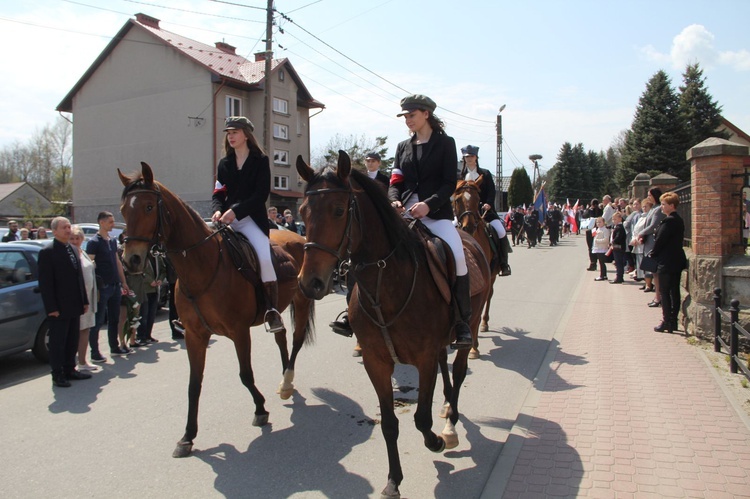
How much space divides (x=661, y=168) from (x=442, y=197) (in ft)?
124

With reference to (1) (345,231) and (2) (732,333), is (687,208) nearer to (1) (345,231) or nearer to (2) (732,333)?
(2) (732,333)

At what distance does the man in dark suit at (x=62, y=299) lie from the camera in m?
6.86

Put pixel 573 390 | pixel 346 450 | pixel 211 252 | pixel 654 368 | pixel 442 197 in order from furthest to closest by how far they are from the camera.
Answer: pixel 654 368
pixel 573 390
pixel 211 252
pixel 346 450
pixel 442 197

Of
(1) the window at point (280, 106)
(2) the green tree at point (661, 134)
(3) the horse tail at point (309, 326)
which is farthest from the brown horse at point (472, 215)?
(1) the window at point (280, 106)

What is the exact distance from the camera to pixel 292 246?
7012mm

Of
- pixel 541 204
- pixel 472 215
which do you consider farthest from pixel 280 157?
pixel 472 215

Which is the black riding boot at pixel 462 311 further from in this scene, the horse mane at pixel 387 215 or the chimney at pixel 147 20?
the chimney at pixel 147 20

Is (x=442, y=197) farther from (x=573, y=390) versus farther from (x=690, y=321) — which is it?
(x=690, y=321)

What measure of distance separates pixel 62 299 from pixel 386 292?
523 cm

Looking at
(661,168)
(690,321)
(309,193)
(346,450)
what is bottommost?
(346,450)

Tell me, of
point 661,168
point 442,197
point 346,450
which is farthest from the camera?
point 661,168

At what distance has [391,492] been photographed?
3.83m

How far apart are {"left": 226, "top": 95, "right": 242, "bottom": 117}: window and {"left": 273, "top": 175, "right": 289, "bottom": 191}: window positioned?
544 cm

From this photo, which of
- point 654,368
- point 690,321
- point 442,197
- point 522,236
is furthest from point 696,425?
point 522,236
